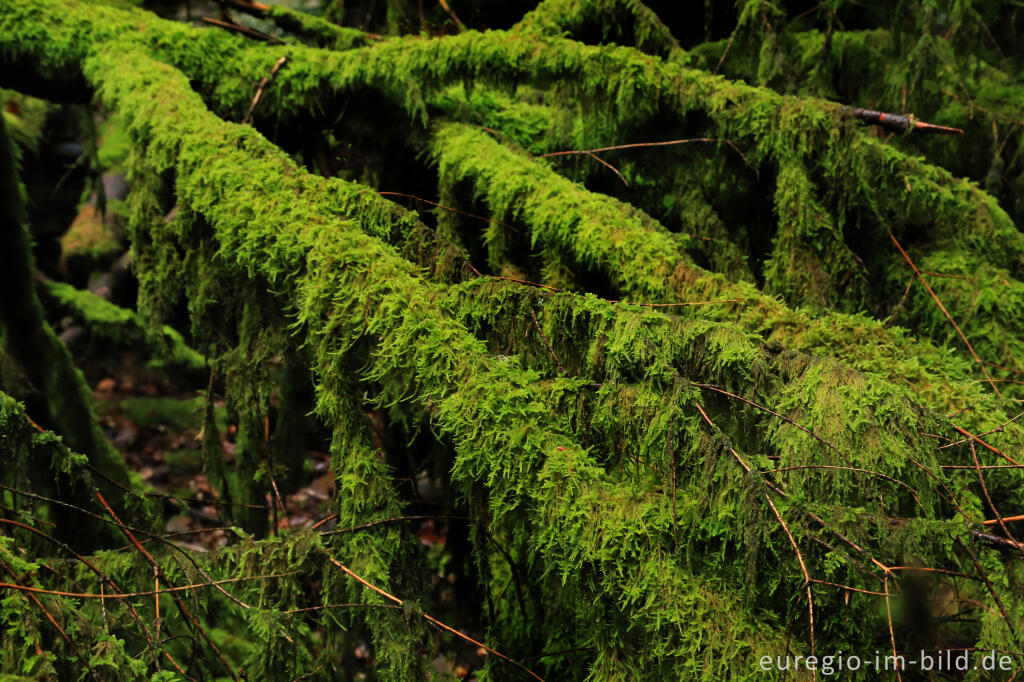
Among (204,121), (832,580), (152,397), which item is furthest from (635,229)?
(152,397)

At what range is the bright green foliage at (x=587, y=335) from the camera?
165 centimetres

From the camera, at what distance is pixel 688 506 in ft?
5.54

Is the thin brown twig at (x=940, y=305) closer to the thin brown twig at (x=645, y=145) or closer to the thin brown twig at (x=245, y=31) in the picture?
the thin brown twig at (x=645, y=145)

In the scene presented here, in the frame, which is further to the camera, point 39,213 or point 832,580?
point 39,213

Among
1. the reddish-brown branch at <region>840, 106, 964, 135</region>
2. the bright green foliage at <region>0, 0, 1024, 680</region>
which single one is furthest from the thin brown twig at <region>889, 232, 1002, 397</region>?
the reddish-brown branch at <region>840, 106, 964, 135</region>

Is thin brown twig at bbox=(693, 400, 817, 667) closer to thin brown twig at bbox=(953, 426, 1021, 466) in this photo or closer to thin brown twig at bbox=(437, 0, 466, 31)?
thin brown twig at bbox=(953, 426, 1021, 466)

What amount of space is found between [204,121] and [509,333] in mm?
1565

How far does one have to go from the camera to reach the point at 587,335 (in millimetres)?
2025

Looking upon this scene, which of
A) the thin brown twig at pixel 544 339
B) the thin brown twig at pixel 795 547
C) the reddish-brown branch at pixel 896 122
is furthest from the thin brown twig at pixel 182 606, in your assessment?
the reddish-brown branch at pixel 896 122

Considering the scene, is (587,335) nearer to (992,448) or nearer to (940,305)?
(992,448)

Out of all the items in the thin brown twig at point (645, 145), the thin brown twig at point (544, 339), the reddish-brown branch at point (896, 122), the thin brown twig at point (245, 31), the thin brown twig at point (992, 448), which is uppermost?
the thin brown twig at point (245, 31)

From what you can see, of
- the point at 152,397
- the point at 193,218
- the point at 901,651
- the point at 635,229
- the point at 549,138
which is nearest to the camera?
the point at 901,651

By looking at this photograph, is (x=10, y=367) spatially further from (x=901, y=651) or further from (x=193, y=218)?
(x=901, y=651)

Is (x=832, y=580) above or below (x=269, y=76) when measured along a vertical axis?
below
